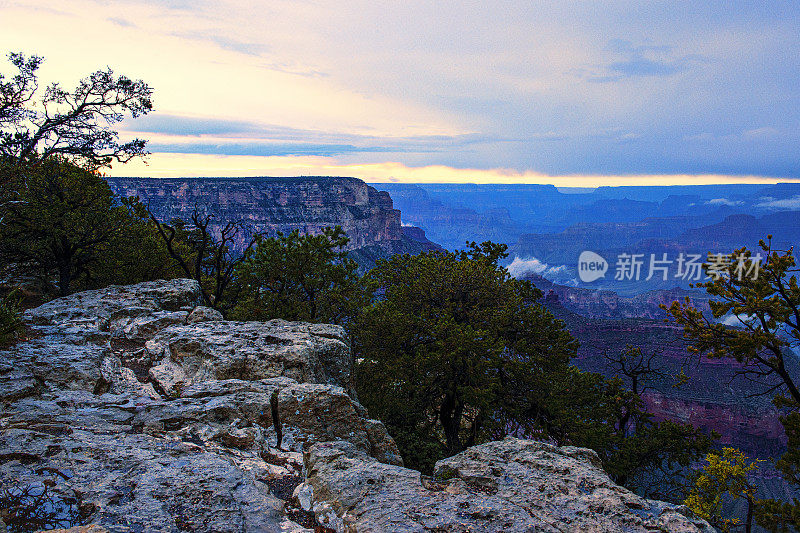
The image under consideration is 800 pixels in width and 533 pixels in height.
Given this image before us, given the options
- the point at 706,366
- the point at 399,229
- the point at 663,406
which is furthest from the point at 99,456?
the point at 399,229

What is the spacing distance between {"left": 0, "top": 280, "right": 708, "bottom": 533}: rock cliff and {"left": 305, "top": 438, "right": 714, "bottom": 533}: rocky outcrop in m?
0.02

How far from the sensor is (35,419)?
6281mm

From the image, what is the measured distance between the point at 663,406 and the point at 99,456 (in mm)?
92824

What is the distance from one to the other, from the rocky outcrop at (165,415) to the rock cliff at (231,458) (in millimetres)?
29

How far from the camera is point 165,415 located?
7.20m

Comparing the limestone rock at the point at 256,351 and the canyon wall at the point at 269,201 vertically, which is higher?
the canyon wall at the point at 269,201

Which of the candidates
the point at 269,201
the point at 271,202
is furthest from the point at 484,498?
the point at 271,202

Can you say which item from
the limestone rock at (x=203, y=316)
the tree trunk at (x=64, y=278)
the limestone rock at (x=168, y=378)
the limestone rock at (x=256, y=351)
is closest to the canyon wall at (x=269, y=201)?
the tree trunk at (x=64, y=278)

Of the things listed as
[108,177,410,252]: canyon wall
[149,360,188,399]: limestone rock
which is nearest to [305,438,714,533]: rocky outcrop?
[149,360,188,399]: limestone rock

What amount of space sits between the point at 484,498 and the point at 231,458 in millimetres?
3827

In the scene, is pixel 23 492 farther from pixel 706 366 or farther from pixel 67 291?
pixel 706 366

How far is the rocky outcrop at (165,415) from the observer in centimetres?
484

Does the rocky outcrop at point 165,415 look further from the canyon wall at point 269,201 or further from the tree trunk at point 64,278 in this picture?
the canyon wall at point 269,201

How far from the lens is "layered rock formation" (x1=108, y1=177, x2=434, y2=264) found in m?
122
